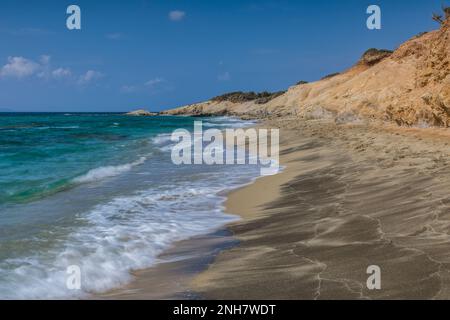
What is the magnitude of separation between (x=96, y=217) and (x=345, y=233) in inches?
Answer: 193

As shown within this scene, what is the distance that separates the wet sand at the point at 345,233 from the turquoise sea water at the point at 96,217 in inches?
44.7

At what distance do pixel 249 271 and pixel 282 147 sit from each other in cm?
1481

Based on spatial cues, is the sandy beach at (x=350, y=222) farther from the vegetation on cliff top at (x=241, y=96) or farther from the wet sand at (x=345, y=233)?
the vegetation on cliff top at (x=241, y=96)

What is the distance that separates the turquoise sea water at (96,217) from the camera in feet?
18.6

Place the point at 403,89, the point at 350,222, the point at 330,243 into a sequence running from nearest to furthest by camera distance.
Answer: the point at 330,243
the point at 350,222
the point at 403,89

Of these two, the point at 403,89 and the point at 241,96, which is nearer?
the point at 403,89

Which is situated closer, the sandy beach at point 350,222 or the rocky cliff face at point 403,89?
the sandy beach at point 350,222

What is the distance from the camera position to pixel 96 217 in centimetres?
866

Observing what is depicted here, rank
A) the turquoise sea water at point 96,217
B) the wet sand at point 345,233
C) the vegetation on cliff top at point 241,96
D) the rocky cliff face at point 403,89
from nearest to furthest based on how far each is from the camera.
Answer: the wet sand at point 345,233 → the turquoise sea water at point 96,217 → the rocky cliff face at point 403,89 → the vegetation on cliff top at point 241,96


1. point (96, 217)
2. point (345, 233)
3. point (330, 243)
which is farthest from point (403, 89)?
point (330, 243)

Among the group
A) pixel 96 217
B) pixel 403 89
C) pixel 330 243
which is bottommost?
pixel 96 217

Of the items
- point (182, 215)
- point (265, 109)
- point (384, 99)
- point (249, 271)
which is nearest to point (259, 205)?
point (182, 215)

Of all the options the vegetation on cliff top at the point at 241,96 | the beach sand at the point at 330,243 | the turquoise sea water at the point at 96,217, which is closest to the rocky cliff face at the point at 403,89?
the beach sand at the point at 330,243

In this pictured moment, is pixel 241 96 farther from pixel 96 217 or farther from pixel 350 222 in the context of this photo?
pixel 350 222
